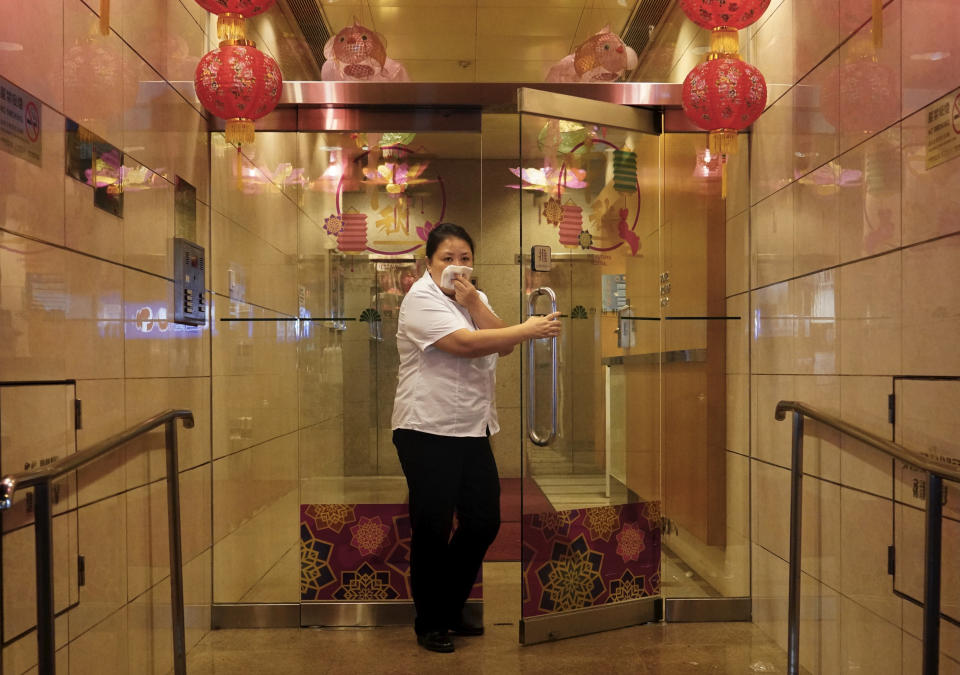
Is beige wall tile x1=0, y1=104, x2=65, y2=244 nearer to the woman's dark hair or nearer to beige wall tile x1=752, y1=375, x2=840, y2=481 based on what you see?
the woman's dark hair

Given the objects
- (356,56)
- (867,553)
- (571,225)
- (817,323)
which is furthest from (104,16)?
(867,553)

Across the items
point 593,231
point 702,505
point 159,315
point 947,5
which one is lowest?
point 702,505

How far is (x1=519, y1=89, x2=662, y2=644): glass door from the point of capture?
11.1 feet

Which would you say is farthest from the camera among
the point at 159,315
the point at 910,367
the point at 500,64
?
the point at 500,64

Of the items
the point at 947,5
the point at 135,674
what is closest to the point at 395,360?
the point at 135,674

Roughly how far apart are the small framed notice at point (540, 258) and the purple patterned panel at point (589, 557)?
96 cm

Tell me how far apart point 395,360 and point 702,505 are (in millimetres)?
1449

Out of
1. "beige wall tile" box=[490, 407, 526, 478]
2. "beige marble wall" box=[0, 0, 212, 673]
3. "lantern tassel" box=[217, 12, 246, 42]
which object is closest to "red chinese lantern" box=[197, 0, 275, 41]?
"lantern tassel" box=[217, 12, 246, 42]

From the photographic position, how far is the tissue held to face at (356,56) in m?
3.61

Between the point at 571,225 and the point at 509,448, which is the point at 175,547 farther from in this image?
the point at 571,225

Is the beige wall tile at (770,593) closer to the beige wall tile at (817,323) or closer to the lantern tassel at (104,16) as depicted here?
the beige wall tile at (817,323)

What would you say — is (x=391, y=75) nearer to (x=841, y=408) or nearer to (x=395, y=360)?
(x=395, y=360)

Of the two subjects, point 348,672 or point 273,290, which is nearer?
point 348,672

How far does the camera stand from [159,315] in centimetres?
Result: 296
